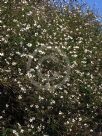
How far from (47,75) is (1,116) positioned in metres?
1.44

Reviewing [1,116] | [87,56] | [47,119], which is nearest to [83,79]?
[87,56]

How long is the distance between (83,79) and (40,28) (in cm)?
132

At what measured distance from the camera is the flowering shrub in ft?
26.8

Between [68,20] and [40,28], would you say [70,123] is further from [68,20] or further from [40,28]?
[68,20]

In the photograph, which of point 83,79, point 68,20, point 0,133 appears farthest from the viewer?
point 68,20

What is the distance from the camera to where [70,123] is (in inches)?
342

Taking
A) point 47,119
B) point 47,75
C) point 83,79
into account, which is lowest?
point 47,119

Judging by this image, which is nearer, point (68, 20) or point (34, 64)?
point (34, 64)

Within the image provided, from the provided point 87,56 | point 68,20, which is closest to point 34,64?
point 87,56

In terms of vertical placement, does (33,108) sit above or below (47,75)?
below

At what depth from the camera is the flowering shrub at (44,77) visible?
8.16m

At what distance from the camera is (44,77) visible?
8812 mm

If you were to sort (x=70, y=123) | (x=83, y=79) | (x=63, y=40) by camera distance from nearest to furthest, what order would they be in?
1. (x=70, y=123)
2. (x=83, y=79)
3. (x=63, y=40)

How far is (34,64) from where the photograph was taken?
29.0ft
